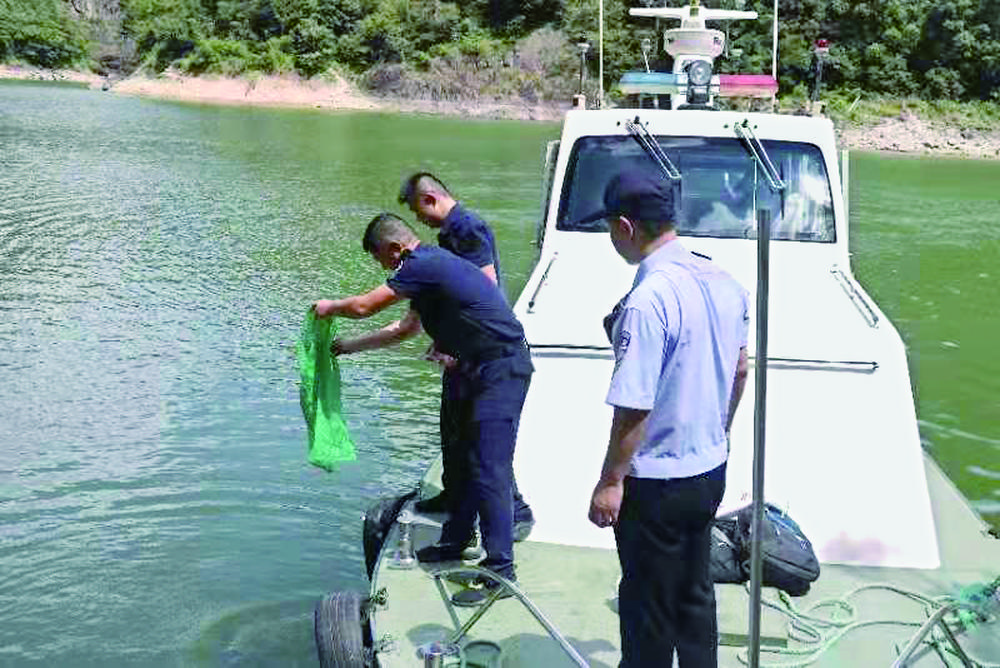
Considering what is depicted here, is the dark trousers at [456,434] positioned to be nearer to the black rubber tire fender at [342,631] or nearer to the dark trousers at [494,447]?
the dark trousers at [494,447]

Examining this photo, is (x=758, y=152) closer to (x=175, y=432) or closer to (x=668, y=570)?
(x=668, y=570)

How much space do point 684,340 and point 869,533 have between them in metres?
2.25

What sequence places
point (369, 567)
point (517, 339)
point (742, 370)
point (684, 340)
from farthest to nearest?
point (369, 567), point (517, 339), point (742, 370), point (684, 340)

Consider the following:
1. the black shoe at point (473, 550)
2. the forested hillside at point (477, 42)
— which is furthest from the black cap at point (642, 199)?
the forested hillside at point (477, 42)

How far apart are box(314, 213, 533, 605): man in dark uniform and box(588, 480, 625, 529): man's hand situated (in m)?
1.28

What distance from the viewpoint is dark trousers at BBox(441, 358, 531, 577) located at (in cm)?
460

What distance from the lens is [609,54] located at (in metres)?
29.5

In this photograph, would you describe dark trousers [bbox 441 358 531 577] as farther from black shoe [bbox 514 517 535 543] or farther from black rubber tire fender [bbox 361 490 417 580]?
black rubber tire fender [bbox 361 490 417 580]

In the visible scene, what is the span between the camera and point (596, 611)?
4453mm

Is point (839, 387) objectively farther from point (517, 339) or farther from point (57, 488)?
point (57, 488)

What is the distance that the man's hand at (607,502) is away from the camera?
331cm

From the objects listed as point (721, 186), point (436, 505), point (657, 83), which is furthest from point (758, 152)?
point (436, 505)

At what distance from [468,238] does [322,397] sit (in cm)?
114

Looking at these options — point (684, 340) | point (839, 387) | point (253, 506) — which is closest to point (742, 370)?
point (684, 340)
